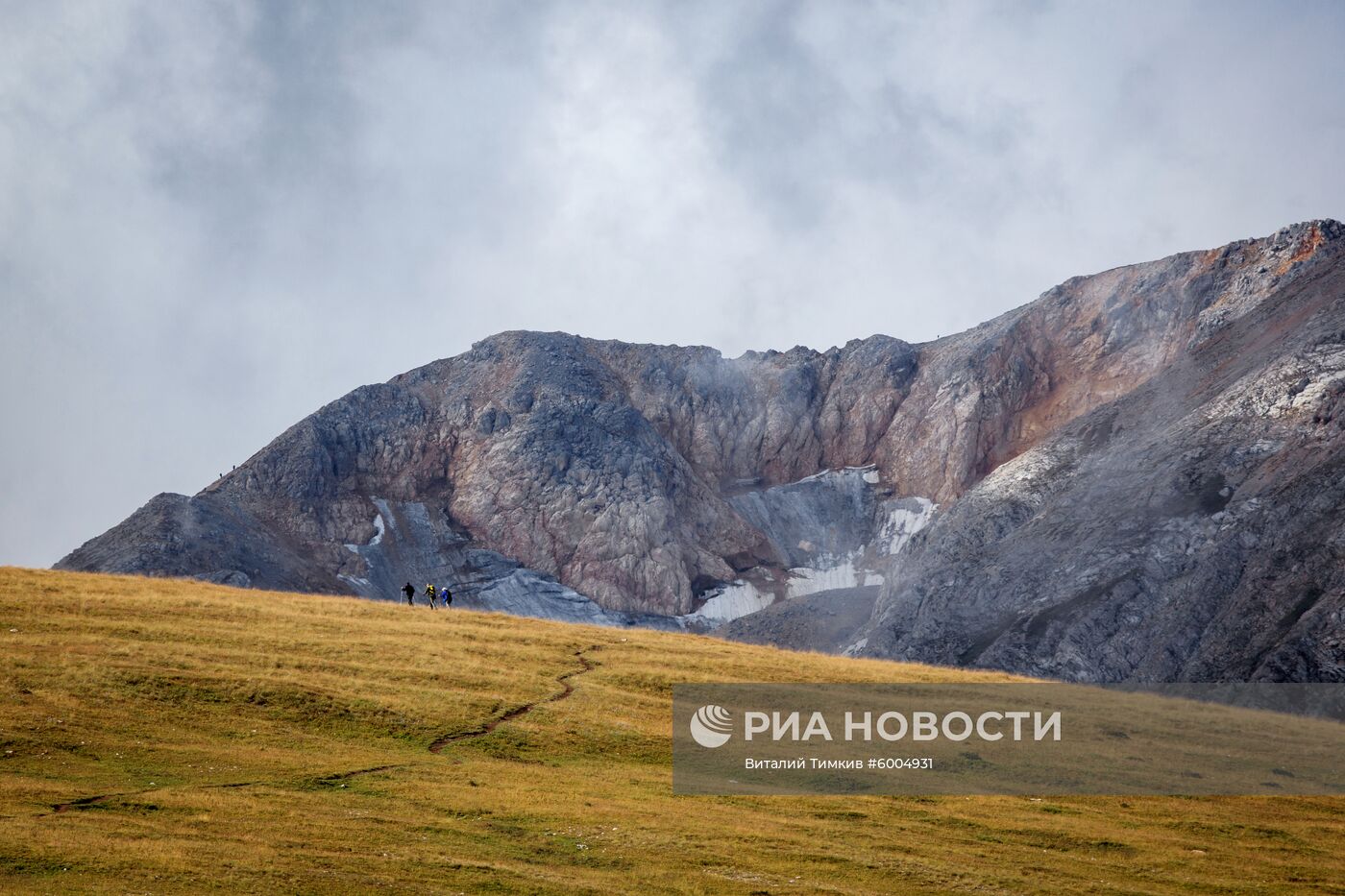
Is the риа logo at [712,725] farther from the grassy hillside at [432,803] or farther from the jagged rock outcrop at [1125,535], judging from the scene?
the jagged rock outcrop at [1125,535]

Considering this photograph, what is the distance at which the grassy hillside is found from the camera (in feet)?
74.6

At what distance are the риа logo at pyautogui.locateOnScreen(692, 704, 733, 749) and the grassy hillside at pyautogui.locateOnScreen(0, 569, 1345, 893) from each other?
1.26 m

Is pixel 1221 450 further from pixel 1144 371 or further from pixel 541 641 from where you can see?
pixel 541 641

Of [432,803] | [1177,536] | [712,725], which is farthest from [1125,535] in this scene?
[432,803]

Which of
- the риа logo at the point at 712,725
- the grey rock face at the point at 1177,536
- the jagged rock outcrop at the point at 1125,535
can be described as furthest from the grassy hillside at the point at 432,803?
the jagged rock outcrop at the point at 1125,535

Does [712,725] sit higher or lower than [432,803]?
higher

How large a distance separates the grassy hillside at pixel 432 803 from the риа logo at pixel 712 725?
1264 millimetres

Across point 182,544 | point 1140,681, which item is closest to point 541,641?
point 1140,681

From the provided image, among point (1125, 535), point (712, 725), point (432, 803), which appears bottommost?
point (432, 803)

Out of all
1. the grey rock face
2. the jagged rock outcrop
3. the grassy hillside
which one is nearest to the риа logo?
the grassy hillside

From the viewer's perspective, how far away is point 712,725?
133 ft

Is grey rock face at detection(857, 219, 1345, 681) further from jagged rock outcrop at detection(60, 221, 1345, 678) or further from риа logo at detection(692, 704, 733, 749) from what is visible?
риа logo at detection(692, 704, 733, 749)

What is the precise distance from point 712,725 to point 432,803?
582 inches

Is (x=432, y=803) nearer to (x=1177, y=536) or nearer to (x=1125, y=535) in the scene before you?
(x=1177, y=536)
